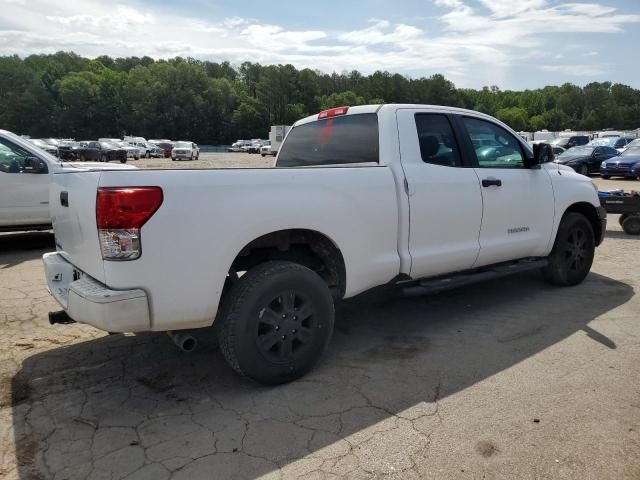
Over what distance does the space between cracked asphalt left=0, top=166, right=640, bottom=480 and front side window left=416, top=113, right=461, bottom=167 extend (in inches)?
58.6

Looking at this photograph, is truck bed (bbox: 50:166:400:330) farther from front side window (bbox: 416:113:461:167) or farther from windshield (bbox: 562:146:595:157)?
windshield (bbox: 562:146:595:157)

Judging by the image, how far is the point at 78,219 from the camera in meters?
3.15

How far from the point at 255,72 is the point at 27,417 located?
143 meters

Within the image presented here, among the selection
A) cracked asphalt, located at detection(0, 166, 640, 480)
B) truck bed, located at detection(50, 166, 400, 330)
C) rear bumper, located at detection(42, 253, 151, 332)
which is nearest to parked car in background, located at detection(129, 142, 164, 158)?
cracked asphalt, located at detection(0, 166, 640, 480)

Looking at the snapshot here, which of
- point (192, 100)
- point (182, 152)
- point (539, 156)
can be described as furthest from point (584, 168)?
point (192, 100)

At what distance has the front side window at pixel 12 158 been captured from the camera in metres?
7.67

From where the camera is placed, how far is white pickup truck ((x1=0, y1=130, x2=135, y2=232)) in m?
7.62

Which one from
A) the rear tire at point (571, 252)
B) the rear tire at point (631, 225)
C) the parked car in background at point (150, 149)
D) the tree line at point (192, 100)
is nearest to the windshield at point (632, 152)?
the rear tire at point (631, 225)

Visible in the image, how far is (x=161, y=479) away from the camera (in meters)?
2.55

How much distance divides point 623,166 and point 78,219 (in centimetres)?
2147

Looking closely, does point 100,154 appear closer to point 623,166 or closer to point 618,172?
point 618,172

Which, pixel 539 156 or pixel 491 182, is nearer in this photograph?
pixel 491 182

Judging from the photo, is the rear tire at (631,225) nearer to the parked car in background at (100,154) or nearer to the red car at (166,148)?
the parked car in background at (100,154)

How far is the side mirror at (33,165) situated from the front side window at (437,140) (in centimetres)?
605
